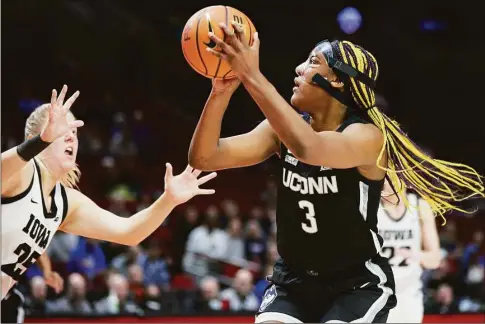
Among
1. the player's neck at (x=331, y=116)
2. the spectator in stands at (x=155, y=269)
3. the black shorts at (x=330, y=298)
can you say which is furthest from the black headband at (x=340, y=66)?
the spectator in stands at (x=155, y=269)

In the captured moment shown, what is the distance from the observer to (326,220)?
3.56 meters

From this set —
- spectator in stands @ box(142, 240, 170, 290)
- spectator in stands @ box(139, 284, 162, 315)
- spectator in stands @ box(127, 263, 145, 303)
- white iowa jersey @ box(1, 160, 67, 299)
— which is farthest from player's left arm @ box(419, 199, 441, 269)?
spectator in stands @ box(142, 240, 170, 290)

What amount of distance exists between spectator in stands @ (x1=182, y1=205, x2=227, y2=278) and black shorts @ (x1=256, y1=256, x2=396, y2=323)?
7.85m

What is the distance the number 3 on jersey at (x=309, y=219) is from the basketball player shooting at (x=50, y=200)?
34.0 inches

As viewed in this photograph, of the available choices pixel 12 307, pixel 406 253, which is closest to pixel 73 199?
pixel 12 307

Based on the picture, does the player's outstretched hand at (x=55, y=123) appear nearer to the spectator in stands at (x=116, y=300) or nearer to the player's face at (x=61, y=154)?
the player's face at (x=61, y=154)

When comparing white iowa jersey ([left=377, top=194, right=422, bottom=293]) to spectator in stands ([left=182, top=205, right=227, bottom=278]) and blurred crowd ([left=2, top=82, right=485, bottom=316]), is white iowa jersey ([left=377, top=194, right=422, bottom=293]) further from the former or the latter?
spectator in stands ([left=182, top=205, right=227, bottom=278])

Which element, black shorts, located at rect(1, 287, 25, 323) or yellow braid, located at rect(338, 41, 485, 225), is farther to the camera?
black shorts, located at rect(1, 287, 25, 323)

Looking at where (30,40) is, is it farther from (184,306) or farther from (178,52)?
(184,306)

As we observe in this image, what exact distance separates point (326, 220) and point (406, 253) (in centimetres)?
314

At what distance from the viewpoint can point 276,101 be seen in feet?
10.2

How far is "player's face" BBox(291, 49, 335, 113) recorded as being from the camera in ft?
12.2

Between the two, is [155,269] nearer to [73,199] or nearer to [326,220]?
[73,199]

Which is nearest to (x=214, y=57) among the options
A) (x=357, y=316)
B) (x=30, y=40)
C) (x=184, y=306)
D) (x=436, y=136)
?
(x=357, y=316)
